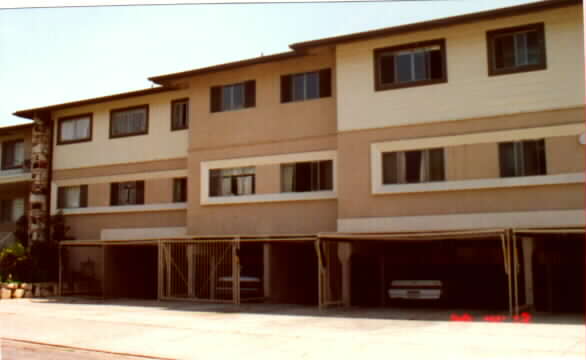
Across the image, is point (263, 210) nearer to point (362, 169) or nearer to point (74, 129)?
point (362, 169)

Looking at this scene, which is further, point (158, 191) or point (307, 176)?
point (158, 191)

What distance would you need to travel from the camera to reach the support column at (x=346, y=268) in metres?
19.3

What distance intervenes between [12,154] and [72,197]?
5.31 m

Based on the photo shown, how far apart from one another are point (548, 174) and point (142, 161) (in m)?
15.3

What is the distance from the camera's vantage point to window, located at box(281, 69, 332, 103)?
70.0 feet

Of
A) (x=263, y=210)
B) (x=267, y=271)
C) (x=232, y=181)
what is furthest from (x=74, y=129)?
(x=267, y=271)

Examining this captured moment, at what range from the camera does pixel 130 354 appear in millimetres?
11289

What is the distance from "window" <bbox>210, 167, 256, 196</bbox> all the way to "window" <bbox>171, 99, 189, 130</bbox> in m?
2.99

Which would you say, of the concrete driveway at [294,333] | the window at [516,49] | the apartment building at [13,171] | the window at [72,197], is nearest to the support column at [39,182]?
the window at [72,197]

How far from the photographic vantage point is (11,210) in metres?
31.2

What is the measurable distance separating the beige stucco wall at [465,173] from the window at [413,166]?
1.10 ft

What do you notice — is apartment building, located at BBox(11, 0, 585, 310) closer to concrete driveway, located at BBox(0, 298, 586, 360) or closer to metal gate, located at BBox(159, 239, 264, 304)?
metal gate, located at BBox(159, 239, 264, 304)

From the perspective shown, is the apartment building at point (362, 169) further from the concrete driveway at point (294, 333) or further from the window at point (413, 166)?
the concrete driveway at point (294, 333)
